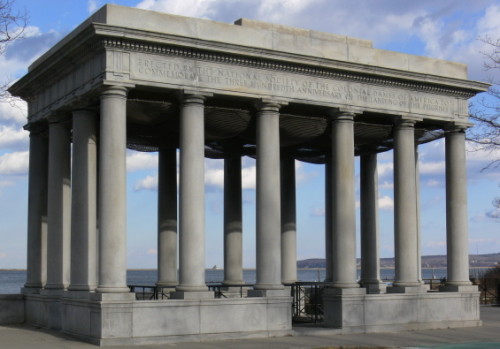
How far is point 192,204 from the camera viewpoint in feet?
99.8

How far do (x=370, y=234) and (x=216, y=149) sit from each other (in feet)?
29.6

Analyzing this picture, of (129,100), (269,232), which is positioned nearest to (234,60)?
(129,100)

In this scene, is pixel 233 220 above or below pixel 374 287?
above

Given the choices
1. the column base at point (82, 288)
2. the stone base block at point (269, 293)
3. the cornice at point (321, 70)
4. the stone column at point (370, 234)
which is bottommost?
the stone base block at point (269, 293)

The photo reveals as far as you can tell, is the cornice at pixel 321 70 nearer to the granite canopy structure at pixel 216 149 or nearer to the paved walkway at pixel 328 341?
the granite canopy structure at pixel 216 149

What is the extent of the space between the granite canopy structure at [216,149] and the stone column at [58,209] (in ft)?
0.20

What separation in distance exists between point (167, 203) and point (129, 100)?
358 inches

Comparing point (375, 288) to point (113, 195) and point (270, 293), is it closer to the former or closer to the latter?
point (270, 293)

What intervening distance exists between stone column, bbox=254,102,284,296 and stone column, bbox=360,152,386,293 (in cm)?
1055

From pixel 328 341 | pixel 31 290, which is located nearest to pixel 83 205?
pixel 31 290

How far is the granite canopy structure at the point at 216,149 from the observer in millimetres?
29234

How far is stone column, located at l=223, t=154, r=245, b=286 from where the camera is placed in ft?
135

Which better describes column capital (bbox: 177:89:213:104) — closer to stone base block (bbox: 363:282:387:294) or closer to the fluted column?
the fluted column

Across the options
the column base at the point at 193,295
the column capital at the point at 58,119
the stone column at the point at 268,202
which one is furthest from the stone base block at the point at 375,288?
the column capital at the point at 58,119
